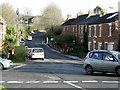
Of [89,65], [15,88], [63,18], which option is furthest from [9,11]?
[15,88]

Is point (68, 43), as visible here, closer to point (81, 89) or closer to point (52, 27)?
point (52, 27)

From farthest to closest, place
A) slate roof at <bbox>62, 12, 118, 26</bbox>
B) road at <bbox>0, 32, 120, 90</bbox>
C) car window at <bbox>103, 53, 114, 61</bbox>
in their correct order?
slate roof at <bbox>62, 12, 118, 26</bbox> < car window at <bbox>103, 53, 114, 61</bbox> < road at <bbox>0, 32, 120, 90</bbox>

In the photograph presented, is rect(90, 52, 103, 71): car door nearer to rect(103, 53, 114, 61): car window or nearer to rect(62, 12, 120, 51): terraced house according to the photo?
rect(103, 53, 114, 61): car window

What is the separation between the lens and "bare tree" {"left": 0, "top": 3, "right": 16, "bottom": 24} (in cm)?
7819

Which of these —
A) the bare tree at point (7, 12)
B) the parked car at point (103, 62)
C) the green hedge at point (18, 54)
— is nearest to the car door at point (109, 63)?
the parked car at point (103, 62)

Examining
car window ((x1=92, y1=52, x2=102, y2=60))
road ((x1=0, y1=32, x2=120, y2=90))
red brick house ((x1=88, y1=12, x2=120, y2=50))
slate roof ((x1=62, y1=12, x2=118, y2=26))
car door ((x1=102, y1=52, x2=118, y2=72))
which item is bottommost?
road ((x1=0, y1=32, x2=120, y2=90))

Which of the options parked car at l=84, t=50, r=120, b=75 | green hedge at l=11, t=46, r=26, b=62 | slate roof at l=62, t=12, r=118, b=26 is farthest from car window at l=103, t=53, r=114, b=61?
slate roof at l=62, t=12, r=118, b=26

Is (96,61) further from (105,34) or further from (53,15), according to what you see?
(53,15)

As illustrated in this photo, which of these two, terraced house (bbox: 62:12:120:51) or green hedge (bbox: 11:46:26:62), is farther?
terraced house (bbox: 62:12:120:51)

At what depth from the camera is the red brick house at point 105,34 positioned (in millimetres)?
41562

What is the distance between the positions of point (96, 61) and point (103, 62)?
620 mm

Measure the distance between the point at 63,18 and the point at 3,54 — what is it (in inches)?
2167

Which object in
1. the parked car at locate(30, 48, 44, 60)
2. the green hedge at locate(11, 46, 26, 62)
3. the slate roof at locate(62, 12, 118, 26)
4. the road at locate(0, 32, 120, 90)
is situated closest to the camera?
the road at locate(0, 32, 120, 90)

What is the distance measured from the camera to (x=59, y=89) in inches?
503
